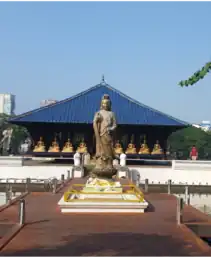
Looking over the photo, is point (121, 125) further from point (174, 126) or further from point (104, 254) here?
point (104, 254)

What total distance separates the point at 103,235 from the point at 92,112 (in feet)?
69.1

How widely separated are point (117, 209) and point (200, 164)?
51.4 feet

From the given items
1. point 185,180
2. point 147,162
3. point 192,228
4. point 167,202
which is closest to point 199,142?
point 147,162

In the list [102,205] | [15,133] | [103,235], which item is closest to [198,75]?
[103,235]

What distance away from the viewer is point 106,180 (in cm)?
1374

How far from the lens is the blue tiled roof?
1134 inches

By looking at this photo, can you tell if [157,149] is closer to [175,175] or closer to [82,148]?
[175,175]

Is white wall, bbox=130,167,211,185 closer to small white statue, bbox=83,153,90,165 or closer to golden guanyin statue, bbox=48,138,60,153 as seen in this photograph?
small white statue, bbox=83,153,90,165

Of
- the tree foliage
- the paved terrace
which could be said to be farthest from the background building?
the tree foliage

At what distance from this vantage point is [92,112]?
2977 centimetres

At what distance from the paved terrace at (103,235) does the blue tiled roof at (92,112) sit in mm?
16289

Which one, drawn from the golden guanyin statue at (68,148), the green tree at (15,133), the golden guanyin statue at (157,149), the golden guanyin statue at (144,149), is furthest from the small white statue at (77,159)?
the green tree at (15,133)

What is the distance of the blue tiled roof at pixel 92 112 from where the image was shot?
94.5 feet

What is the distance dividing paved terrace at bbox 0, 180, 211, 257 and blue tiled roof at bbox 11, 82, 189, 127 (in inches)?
641
